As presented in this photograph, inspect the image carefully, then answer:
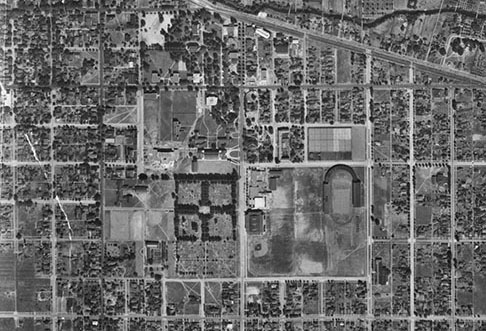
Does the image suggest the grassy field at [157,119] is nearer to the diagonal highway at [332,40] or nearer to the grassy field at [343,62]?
the diagonal highway at [332,40]

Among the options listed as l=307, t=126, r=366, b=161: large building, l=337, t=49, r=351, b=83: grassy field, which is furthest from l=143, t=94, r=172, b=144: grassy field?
l=337, t=49, r=351, b=83: grassy field

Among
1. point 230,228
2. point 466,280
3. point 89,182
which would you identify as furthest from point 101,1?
point 466,280

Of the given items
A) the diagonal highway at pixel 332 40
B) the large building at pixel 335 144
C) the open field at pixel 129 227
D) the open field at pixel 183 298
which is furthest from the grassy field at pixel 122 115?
the large building at pixel 335 144

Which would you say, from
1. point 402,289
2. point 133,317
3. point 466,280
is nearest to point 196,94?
point 133,317

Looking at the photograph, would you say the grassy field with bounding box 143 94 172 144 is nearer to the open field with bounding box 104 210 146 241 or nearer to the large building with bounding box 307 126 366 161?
the open field with bounding box 104 210 146 241

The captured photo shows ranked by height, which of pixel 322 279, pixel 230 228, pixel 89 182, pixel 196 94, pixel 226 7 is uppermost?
pixel 226 7

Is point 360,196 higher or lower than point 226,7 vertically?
lower

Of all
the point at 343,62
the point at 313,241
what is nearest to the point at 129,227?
the point at 313,241

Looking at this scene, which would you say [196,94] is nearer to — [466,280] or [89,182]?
[89,182]

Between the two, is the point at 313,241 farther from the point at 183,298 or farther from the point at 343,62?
the point at 343,62
